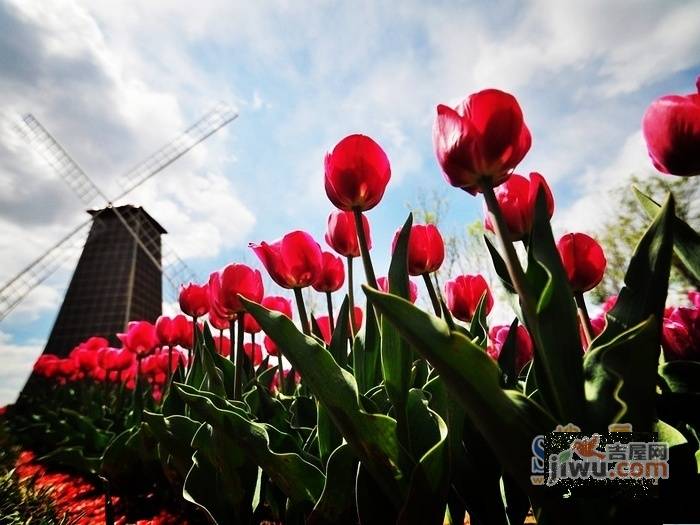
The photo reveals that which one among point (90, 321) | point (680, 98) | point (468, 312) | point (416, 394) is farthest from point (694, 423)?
point (90, 321)

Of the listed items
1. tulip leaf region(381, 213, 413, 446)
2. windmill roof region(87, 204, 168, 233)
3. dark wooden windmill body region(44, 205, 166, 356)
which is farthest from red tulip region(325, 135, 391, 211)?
windmill roof region(87, 204, 168, 233)

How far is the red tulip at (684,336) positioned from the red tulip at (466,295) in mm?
584

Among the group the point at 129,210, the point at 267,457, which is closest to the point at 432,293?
the point at 267,457

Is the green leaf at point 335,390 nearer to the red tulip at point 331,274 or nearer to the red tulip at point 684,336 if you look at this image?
the red tulip at point 684,336

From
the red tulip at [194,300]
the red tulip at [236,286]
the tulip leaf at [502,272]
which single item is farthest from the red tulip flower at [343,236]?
the red tulip at [194,300]

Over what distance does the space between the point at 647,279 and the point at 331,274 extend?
47.0 inches

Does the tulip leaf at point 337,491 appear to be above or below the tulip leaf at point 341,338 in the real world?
below

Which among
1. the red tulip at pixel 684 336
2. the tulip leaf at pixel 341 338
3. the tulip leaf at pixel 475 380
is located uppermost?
the tulip leaf at pixel 341 338

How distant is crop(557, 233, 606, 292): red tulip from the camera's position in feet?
3.43

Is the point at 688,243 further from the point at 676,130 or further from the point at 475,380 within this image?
the point at 475,380

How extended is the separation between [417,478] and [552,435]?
10.3 inches

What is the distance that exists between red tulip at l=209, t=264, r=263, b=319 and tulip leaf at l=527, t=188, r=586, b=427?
975mm

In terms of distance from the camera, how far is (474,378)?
2.10ft

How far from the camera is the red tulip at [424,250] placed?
1406 millimetres
